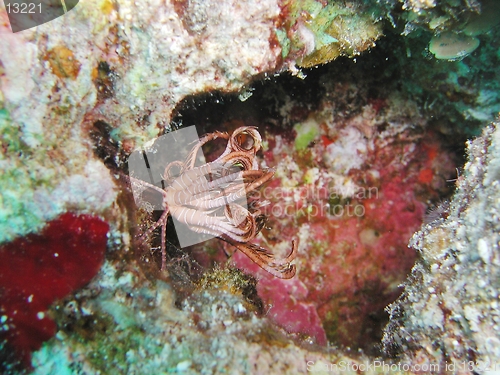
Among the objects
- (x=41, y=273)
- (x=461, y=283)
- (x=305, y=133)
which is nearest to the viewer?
(x=41, y=273)

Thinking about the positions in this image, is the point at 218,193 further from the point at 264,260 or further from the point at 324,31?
the point at 324,31

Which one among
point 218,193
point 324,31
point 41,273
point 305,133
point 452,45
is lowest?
point 41,273

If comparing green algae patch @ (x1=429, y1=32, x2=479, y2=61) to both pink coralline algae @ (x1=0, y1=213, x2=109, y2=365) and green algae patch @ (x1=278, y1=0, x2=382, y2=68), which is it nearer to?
green algae patch @ (x1=278, y1=0, x2=382, y2=68)

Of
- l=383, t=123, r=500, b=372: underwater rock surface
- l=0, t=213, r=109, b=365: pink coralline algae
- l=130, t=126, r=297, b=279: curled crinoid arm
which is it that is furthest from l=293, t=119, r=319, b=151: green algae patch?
l=0, t=213, r=109, b=365: pink coralline algae

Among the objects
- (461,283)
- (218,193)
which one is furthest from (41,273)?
(461,283)

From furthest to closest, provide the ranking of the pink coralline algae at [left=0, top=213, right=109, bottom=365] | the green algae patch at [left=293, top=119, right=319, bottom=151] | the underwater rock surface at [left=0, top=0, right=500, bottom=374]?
the green algae patch at [left=293, top=119, right=319, bottom=151], the underwater rock surface at [left=0, top=0, right=500, bottom=374], the pink coralline algae at [left=0, top=213, right=109, bottom=365]

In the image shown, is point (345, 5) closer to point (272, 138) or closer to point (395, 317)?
point (272, 138)

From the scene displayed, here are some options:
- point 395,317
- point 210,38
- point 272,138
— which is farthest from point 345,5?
point 395,317

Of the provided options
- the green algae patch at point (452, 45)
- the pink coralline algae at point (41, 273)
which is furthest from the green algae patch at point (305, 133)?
the pink coralline algae at point (41, 273)

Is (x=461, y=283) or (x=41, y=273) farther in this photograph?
(x=461, y=283)
